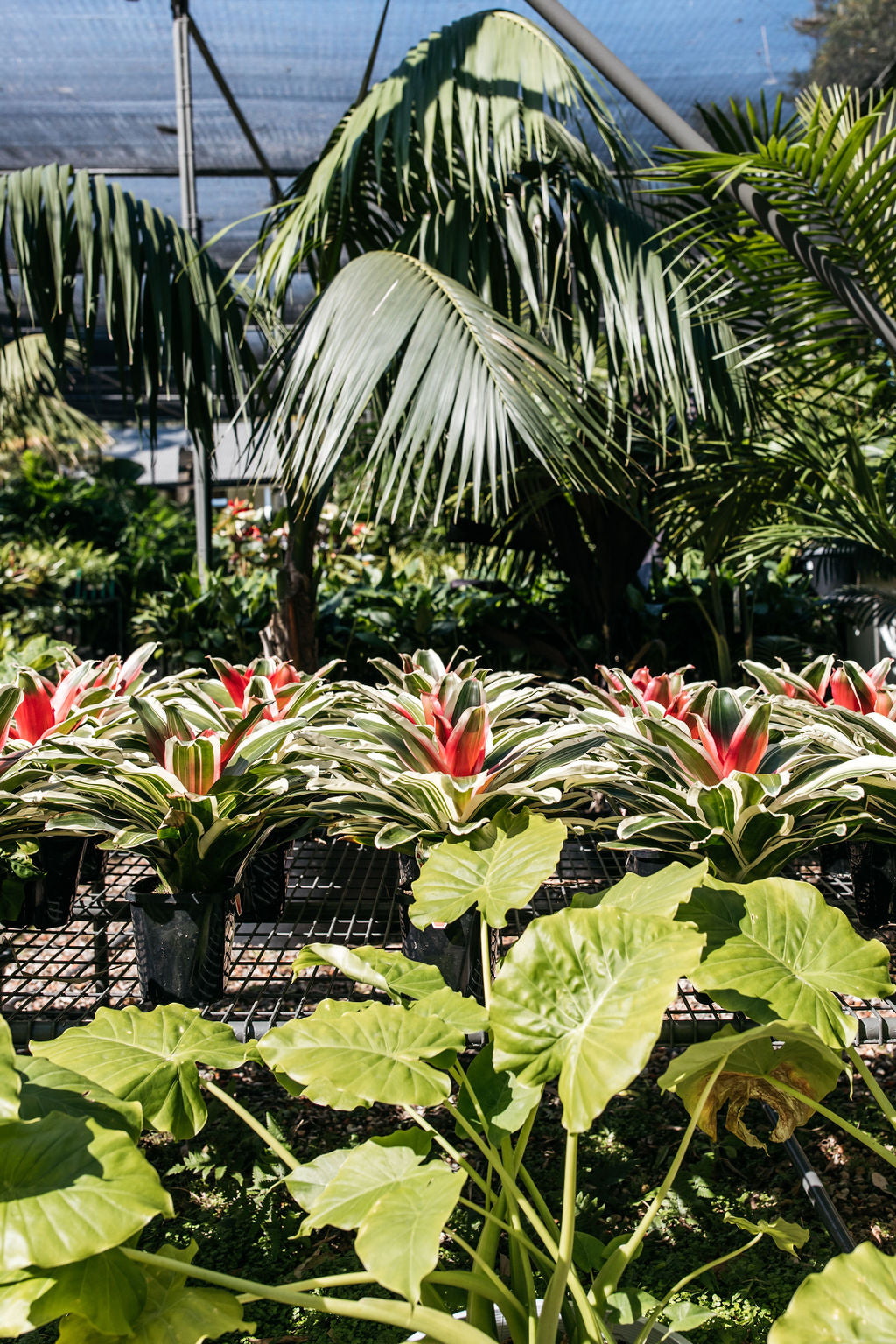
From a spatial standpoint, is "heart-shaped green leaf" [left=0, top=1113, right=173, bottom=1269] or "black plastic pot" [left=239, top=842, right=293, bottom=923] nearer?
"heart-shaped green leaf" [left=0, top=1113, right=173, bottom=1269]

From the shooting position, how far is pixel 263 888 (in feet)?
4.54

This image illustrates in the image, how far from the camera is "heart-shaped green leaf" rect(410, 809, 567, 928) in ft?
3.01

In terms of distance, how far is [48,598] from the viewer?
5383 mm

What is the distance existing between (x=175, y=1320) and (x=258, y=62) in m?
5.96

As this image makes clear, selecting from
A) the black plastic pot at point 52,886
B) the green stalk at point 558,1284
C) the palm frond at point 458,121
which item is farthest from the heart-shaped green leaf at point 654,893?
the palm frond at point 458,121

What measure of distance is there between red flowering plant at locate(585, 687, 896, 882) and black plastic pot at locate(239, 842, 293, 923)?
1.73 ft

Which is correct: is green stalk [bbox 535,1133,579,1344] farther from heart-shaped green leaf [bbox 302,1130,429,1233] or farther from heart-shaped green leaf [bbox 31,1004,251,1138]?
heart-shaped green leaf [bbox 31,1004,251,1138]

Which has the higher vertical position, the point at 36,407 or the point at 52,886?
the point at 36,407

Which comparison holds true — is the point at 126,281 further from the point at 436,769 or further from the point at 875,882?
the point at 875,882

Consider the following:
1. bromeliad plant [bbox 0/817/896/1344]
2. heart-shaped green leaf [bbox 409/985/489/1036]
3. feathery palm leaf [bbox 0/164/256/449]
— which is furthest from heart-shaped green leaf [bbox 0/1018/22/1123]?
feathery palm leaf [bbox 0/164/256/449]

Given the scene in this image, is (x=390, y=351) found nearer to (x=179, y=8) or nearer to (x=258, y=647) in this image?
(x=258, y=647)

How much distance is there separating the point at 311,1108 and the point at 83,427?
891cm

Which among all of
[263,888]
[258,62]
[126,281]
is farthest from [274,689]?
[258,62]

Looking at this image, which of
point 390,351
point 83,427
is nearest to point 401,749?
point 390,351
